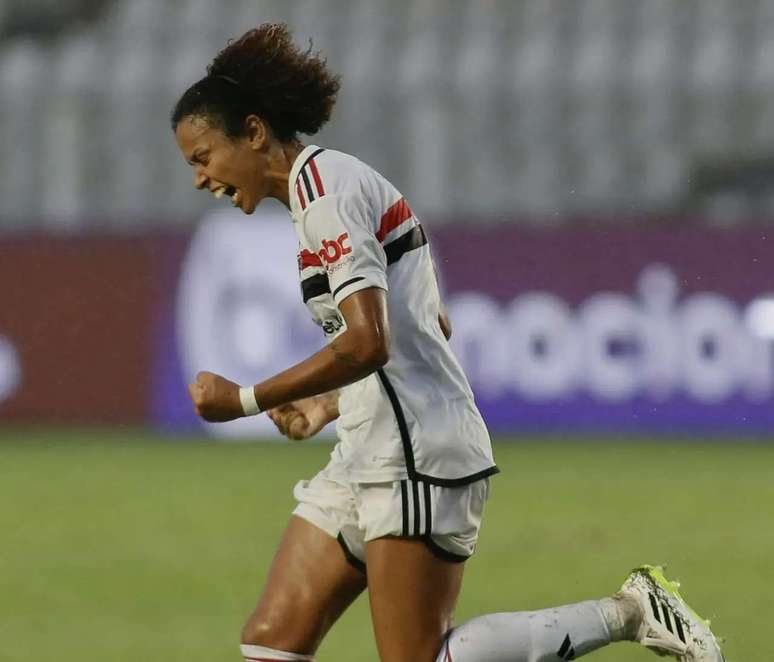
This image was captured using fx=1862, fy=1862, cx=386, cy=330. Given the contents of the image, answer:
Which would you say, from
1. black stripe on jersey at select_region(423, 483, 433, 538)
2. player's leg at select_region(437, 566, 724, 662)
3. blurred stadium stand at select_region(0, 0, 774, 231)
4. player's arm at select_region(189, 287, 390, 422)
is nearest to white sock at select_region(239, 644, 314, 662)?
player's leg at select_region(437, 566, 724, 662)

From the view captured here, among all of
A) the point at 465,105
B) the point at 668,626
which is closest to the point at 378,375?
the point at 668,626

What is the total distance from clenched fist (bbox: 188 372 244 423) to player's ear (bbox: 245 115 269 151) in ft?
1.87

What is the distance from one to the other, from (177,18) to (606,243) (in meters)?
5.75

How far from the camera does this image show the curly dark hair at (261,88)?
436 cm

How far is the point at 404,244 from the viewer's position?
172 inches

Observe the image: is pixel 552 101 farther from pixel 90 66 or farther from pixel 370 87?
pixel 90 66

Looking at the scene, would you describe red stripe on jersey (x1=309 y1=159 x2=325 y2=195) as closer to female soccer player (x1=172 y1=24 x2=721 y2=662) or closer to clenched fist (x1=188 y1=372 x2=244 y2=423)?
female soccer player (x1=172 y1=24 x2=721 y2=662)

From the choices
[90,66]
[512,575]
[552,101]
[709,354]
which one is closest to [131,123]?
[90,66]

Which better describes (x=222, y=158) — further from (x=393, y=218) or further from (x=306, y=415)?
(x=306, y=415)

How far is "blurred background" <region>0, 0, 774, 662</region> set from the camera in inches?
327

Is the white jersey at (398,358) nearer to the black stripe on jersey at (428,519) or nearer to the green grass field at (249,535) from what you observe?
the black stripe on jersey at (428,519)

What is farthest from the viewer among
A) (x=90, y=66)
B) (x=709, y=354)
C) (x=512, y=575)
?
(x=90, y=66)

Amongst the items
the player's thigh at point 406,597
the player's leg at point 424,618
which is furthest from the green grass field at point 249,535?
the player's thigh at point 406,597

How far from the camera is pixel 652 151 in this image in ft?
49.5
